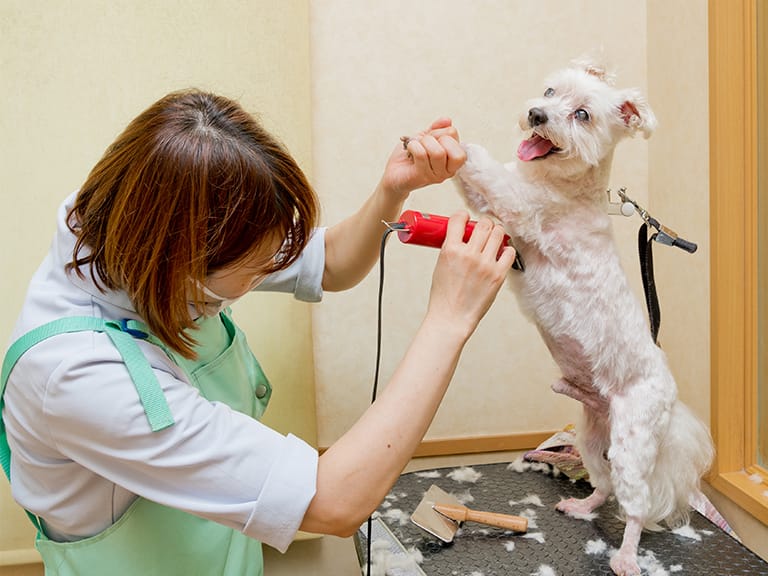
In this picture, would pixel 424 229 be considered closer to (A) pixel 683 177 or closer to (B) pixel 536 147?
(B) pixel 536 147

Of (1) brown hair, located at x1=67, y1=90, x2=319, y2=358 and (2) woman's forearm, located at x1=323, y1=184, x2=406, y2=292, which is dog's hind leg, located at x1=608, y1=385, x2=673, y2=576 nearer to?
(2) woman's forearm, located at x1=323, y1=184, x2=406, y2=292

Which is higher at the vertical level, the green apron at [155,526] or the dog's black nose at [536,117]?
the dog's black nose at [536,117]

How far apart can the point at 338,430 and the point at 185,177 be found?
1.01 m

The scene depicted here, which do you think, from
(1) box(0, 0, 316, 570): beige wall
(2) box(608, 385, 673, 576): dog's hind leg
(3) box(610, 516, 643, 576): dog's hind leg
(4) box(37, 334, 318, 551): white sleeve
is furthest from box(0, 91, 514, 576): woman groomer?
(1) box(0, 0, 316, 570): beige wall

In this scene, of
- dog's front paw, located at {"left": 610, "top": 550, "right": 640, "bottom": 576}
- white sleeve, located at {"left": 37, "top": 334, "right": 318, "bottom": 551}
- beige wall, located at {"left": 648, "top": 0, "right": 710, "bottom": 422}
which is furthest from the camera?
beige wall, located at {"left": 648, "top": 0, "right": 710, "bottom": 422}

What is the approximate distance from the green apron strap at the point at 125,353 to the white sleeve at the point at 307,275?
45 cm

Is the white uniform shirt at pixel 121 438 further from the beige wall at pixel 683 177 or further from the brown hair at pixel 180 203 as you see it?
the beige wall at pixel 683 177

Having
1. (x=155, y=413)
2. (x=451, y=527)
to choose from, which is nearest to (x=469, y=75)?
(x=451, y=527)

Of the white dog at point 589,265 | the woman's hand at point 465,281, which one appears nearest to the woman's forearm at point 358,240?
the white dog at point 589,265

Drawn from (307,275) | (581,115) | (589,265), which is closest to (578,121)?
(581,115)

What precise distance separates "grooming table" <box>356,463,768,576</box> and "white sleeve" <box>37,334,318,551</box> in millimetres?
481

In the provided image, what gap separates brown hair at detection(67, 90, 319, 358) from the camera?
66 centimetres

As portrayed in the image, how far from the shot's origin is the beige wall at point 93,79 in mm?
1317

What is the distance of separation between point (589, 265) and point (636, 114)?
240mm
